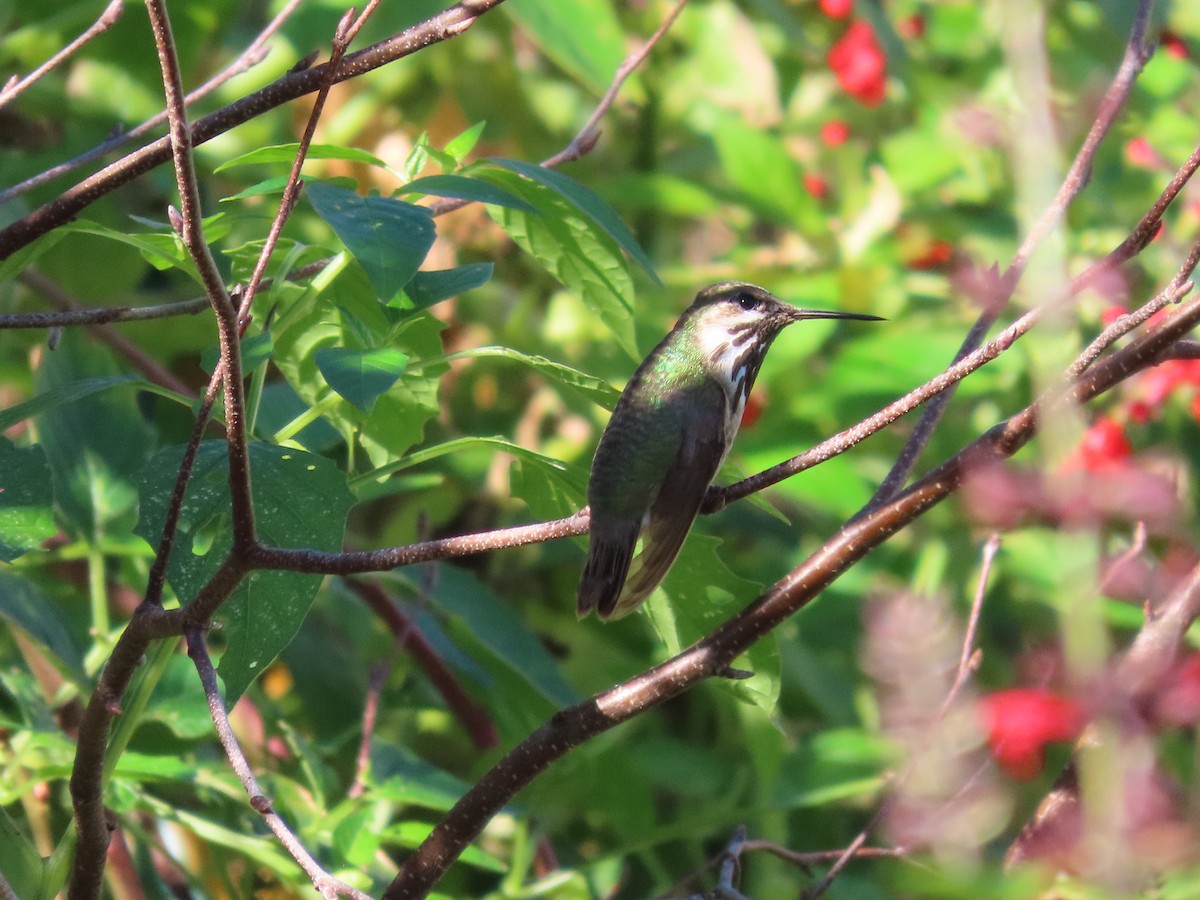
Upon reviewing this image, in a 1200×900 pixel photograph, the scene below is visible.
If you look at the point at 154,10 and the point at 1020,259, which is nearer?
the point at 154,10

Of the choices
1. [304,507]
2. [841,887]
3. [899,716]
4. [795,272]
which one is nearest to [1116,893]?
[899,716]

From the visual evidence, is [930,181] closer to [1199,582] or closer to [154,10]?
[1199,582]

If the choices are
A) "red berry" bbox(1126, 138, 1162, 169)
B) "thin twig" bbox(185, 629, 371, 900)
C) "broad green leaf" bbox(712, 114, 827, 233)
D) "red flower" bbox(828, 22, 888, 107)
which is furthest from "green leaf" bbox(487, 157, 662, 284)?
"red flower" bbox(828, 22, 888, 107)

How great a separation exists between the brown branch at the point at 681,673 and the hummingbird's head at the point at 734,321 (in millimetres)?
914

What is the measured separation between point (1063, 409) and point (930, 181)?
7.49ft

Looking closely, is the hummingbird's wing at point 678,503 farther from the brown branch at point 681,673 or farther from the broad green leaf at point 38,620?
the broad green leaf at point 38,620

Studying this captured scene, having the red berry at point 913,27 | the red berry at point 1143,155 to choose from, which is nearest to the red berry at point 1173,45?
the red berry at point 1143,155

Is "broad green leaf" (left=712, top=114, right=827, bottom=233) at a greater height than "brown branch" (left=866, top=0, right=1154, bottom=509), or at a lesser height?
greater

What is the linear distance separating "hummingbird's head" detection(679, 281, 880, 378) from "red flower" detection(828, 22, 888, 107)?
4.77 feet

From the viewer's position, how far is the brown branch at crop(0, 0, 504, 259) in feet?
3.52

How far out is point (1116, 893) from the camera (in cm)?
61

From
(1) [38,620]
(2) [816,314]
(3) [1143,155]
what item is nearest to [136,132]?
(1) [38,620]

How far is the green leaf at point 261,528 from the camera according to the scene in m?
1.12

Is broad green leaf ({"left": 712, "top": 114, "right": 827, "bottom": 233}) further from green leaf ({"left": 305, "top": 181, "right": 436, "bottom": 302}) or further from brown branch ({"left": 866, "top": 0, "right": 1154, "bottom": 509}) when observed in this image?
green leaf ({"left": 305, "top": 181, "right": 436, "bottom": 302})
